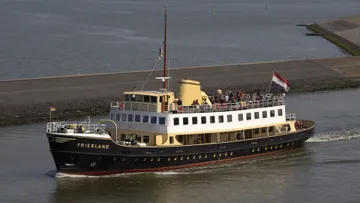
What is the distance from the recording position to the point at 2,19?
15162 cm

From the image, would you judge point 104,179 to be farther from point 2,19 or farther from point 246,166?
point 2,19

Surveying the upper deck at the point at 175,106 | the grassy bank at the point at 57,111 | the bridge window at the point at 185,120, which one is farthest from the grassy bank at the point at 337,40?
the bridge window at the point at 185,120

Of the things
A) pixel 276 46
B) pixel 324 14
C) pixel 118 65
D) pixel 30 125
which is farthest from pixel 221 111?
pixel 324 14

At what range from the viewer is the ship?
159 ft

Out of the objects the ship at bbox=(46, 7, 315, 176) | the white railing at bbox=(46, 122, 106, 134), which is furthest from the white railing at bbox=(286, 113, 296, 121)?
the white railing at bbox=(46, 122, 106, 134)

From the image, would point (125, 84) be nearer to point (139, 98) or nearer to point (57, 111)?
point (57, 111)

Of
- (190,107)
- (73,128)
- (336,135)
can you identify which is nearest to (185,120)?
(190,107)

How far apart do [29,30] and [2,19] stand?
21831mm

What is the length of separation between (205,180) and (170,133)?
3163mm

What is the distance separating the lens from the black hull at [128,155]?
48188 mm

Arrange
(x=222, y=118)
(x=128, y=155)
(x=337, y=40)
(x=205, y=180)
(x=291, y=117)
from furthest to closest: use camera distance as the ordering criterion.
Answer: (x=337, y=40) → (x=291, y=117) → (x=222, y=118) → (x=205, y=180) → (x=128, y=155)

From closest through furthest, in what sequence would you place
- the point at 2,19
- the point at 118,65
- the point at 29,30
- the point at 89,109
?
1. the point at 89,109
2. the point at 118,65
3. the point at 29,30
4. the point at 2,19

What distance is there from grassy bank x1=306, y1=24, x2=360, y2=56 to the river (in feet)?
161

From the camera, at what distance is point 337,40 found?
11838 cm
